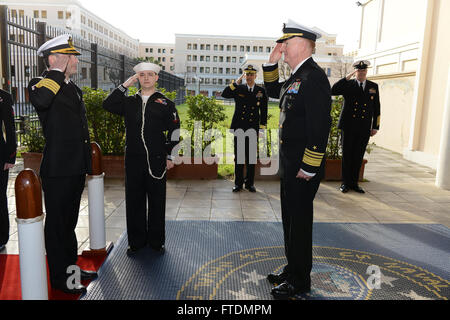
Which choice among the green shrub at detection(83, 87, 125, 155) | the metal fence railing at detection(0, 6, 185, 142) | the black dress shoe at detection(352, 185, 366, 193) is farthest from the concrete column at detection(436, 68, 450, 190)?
the metal fence railing at detection(0, 6, 185, 142)

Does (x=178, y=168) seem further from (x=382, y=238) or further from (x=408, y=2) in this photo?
(x=408, y=2)

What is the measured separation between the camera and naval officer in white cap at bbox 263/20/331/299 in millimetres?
3092

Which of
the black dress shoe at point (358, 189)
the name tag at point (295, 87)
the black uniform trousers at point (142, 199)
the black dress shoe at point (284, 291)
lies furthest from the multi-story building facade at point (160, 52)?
the black dress shoe at point (284, 291)

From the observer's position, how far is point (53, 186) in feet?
10.9

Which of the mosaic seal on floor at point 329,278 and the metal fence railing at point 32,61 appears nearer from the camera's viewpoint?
the mosaic seal on floor at point 329,278

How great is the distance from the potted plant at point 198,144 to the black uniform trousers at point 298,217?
4654 mm

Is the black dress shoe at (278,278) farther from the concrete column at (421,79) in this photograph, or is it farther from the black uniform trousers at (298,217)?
the concrete column at (421,79)

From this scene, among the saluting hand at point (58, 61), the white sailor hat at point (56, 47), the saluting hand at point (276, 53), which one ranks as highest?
the saluting hand at point (276, 53)

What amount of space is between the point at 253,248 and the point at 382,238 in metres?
1.76

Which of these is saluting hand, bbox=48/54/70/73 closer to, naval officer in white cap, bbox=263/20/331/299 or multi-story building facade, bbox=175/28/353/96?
naval officer in white cap, bbox=263/20/331/299

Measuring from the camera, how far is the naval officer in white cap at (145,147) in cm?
407

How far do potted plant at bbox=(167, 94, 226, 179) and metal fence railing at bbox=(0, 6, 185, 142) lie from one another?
10.4 ft
